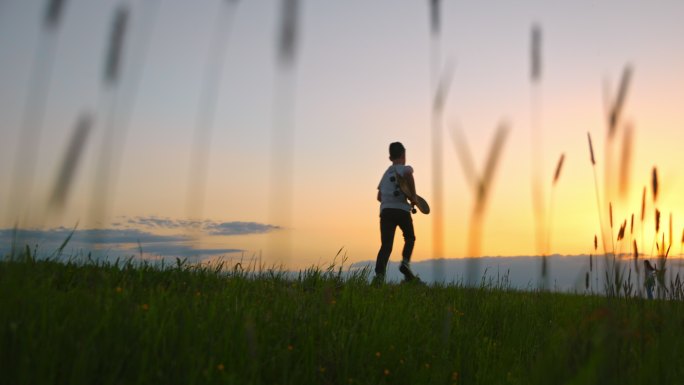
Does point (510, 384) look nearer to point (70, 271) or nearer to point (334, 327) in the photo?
point (334, 327)

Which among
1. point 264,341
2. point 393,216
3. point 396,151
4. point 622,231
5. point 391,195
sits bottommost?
point 264,341

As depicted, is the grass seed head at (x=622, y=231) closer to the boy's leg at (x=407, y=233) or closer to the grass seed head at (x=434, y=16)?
the grass seed head at (x=434, y=16)

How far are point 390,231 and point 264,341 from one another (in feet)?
24.0

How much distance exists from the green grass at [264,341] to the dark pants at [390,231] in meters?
5.09

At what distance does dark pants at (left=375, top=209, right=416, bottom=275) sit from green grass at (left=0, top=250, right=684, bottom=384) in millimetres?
5092

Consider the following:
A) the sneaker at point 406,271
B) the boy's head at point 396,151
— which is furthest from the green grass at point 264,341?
the boy's head at point 396,151

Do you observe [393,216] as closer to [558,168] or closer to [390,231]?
[390,231]

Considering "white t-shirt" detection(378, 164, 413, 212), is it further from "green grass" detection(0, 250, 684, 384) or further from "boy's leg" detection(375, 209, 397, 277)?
"green grass" detection(0, 250, 684, 384)

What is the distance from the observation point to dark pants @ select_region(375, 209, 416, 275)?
1034 cm

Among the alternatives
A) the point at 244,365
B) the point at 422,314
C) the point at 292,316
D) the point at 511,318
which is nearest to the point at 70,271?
the point at 292,316

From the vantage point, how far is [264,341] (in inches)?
125

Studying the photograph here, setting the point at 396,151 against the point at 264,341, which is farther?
the point at 396,151

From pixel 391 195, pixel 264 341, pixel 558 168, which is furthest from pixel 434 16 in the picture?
pixel 391 195

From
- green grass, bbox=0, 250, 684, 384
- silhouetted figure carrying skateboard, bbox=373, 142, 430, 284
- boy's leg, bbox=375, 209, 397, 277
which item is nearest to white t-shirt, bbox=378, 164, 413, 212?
silhouetted figure carrying skateboard, bbox=373, 142, 430, 284
